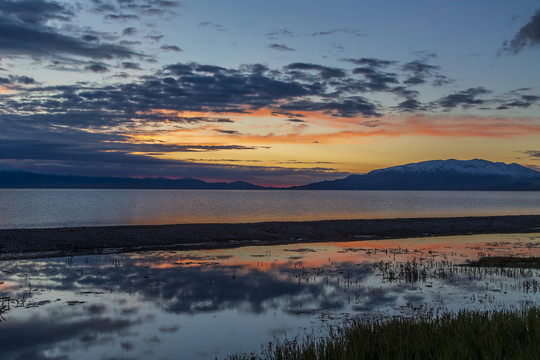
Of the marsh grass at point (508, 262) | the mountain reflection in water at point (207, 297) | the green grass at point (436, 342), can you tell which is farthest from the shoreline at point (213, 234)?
the green grass at point (436, 342)

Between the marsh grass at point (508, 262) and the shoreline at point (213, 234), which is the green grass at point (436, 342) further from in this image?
the shoreline at point (213, 234)

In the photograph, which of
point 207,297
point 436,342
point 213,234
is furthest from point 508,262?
point 213,234

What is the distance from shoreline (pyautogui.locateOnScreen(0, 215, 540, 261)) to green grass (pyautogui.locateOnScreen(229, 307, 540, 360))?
26.1 m

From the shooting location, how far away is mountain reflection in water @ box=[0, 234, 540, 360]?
1227 cm

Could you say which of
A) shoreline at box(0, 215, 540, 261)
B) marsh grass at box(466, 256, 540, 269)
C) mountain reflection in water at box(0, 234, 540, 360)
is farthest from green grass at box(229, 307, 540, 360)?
shoreline at box(0, 215, 540, 261)

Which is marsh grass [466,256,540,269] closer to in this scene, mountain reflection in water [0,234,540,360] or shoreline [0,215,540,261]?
mountain reflection in water [0,234,540,360]

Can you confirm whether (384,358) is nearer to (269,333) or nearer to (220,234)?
(269,333)

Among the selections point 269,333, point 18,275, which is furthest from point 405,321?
point 18,275

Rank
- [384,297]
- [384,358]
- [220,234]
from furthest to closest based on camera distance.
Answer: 1. [220,234]
2. [384,297]
3. [384,358]

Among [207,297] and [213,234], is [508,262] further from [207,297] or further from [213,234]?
[213,234]

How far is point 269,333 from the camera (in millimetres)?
12836

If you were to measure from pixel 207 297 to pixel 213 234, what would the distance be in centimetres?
2525

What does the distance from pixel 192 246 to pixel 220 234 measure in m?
6.25

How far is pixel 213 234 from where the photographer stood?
139 ft
